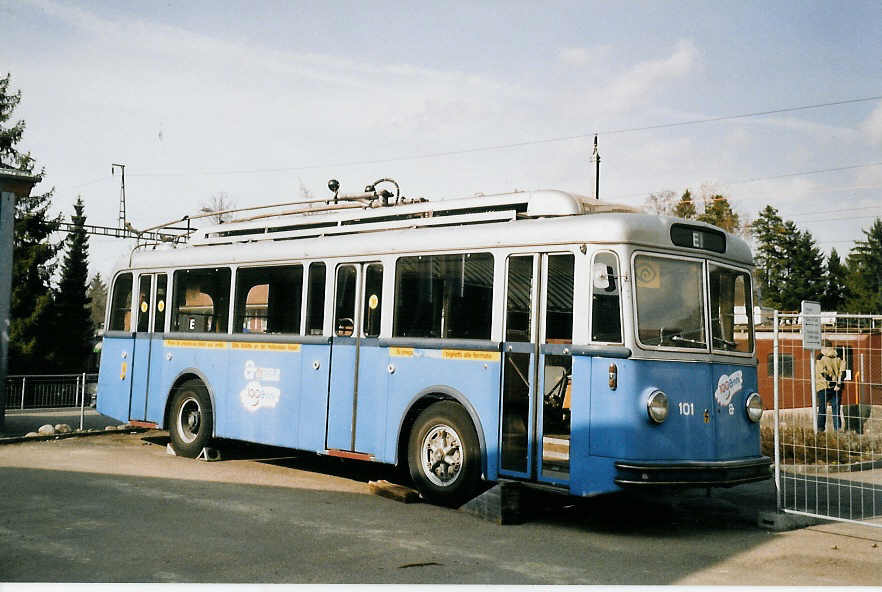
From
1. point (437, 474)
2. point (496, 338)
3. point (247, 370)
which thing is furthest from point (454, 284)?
point (247, 370)

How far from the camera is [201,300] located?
493 inches

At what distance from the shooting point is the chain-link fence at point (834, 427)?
30.6 ft

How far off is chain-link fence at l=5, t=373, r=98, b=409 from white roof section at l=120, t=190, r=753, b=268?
43.5 ft

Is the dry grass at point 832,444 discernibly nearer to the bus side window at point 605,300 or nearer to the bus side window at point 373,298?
the bus side window at point 605,300

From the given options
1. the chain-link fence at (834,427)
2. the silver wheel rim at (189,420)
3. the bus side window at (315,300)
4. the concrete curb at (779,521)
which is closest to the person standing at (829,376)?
Result: the chain-link fence at (834,427)

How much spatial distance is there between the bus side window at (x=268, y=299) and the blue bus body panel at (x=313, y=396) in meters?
0.46

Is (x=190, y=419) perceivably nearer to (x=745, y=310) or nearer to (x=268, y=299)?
(x=268, y=299)

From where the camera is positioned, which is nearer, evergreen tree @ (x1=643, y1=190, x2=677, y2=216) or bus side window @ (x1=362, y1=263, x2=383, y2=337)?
bus side window @ (x1=362, y1=263, x2=383, y2=337)

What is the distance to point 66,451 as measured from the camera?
13031 millimetres

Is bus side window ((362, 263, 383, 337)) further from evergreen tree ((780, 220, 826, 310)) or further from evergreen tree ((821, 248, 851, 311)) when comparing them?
evergreen tree ((780, 220, 826, 310))

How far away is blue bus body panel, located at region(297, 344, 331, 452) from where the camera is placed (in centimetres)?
1052

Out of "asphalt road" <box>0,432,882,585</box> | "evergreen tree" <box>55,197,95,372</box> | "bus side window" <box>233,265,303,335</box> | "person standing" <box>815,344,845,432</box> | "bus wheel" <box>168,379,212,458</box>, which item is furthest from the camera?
"evergreen tree" <box>55,197,95,372</box>

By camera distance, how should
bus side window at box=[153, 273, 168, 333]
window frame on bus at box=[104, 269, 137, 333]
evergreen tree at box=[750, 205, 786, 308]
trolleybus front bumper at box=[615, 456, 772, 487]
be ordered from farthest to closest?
evergreen tree at box=[750, 205, 786, 308], window frame on bus at box=[104, 269, 137, 333], bus side window at box=[153, 273, 168, 333], trolleybus front bumper at box=[615, 456, 772, 487]

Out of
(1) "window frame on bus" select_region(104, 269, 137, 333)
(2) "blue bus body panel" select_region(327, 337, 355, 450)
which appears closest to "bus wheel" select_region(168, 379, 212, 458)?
(1) "window frame on bus" select_region(104, 269, 137, 333)
